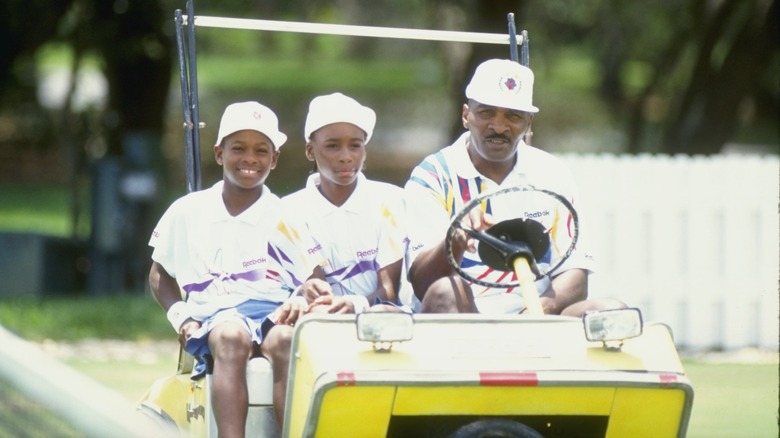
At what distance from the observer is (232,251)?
19.4 ft

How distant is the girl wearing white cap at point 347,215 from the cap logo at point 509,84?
20.9 inches

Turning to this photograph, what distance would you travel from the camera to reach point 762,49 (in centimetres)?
1647

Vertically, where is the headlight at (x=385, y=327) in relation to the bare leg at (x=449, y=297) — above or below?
below

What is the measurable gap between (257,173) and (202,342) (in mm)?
798

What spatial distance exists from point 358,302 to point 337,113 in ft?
2.48

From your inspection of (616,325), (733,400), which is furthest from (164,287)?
(733,400)

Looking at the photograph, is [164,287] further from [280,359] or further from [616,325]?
[616,325]

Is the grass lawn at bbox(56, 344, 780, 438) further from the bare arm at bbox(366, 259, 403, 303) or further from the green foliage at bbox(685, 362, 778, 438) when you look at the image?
the bare arm at bbox(366, 259, 403, 303)

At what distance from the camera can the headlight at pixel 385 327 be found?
4.81 meters

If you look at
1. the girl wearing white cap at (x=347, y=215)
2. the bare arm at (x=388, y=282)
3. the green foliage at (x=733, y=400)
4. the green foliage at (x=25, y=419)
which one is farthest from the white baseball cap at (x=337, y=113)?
the green foliage at (x=733, y=400)

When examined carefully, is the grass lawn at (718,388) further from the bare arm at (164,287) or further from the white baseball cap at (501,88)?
the bare arm at (164,287)

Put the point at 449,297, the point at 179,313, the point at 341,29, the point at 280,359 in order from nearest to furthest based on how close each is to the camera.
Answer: the point at 280,359 → the point at 449,297 → the point at 179,313 → the point at 341,29

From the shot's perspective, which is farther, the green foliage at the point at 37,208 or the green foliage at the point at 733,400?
the green foliage at the point at 37,208

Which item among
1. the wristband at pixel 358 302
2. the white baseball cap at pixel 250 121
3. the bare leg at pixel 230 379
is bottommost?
the bare leg at pixel 230 379
